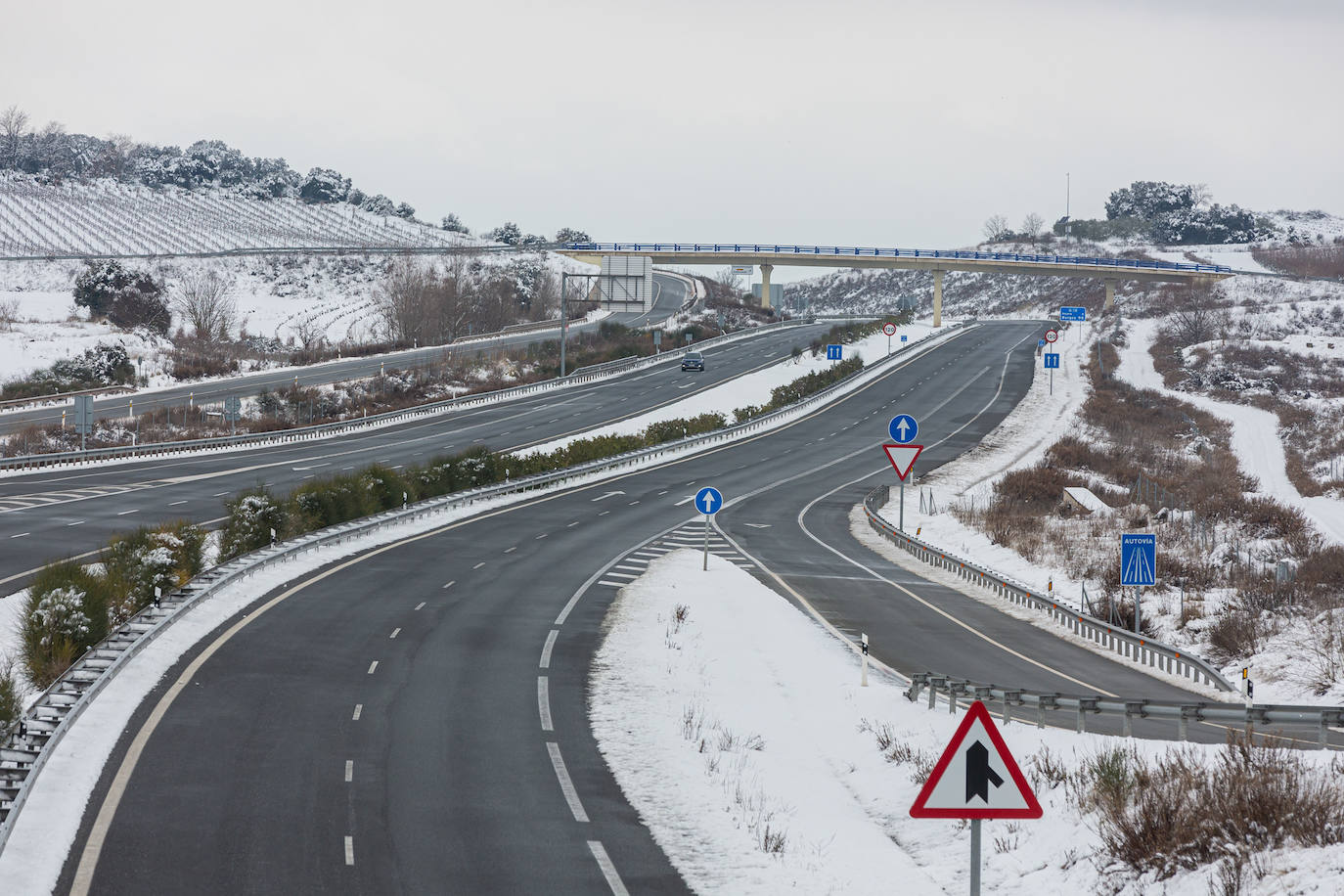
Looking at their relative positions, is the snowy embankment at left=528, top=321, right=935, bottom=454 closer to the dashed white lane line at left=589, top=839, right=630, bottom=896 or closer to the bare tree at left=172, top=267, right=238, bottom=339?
the bare tree at left=172, top=267, right=238, bottom=339

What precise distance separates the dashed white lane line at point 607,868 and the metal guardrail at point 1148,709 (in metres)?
6.82

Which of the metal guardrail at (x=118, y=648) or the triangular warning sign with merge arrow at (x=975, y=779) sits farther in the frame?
the metal guardrail at (x=118, y=648)

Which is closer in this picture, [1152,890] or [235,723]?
[1152,890]

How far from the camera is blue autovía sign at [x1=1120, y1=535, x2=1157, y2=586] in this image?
2761 cm

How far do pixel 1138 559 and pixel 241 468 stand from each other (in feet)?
132

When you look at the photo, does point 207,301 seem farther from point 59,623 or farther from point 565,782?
point 565,782

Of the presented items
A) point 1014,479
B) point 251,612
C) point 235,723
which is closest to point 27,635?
point 251,612

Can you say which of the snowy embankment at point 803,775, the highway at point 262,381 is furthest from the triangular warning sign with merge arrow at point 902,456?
the highway at point 262,381

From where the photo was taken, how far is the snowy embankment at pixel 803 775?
40.0ft

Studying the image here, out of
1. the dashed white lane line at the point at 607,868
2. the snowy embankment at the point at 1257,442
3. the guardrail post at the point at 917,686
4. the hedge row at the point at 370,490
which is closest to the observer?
the dashed white lane line at the point at 607,868

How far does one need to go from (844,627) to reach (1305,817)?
1835 cm

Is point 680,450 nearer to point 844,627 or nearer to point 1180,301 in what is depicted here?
point 844,627

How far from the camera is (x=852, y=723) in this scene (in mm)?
19234

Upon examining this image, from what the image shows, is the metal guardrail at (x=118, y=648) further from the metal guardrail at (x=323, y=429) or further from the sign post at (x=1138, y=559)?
the sign post at (x=1138, y=559)
